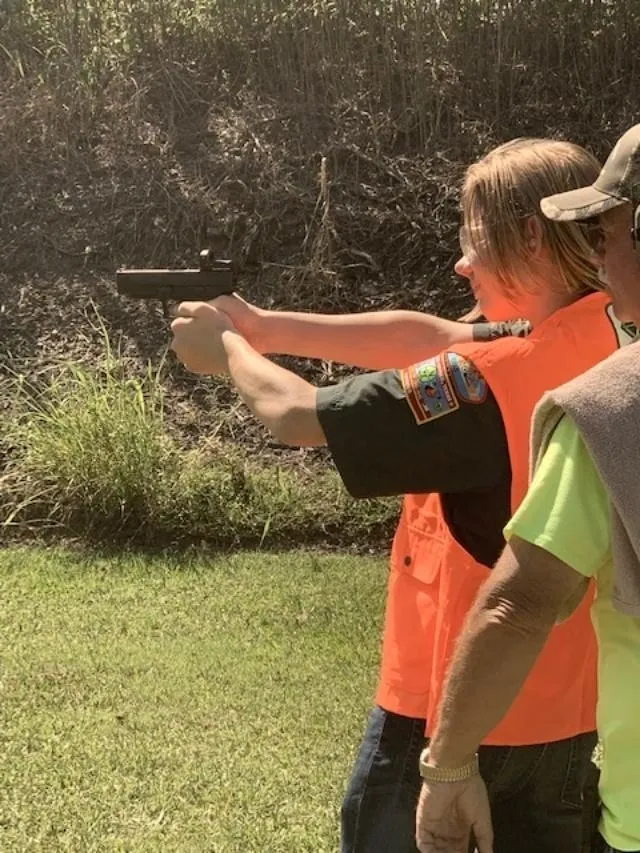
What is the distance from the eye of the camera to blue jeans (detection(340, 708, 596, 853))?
190 centimetres

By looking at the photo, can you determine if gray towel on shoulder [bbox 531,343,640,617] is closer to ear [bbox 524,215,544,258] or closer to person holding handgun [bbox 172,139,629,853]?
person holding handgun [bbox 172,139,629,853]

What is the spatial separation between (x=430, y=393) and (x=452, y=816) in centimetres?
62

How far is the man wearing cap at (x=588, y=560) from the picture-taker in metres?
1.23

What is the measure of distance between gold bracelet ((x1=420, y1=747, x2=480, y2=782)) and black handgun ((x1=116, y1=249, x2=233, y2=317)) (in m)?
1.37

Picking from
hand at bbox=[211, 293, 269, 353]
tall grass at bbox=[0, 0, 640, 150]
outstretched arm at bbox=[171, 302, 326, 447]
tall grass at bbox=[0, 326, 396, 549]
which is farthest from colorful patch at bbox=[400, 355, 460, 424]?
tall grass at bbox=[0, 0, 640, 150]

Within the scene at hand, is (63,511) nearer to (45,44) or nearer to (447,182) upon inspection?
(447,182)

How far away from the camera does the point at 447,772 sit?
1479 mm

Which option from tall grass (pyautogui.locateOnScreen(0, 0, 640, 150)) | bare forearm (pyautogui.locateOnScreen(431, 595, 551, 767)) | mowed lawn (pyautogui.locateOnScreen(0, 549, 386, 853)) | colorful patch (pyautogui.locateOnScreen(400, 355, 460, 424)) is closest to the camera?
bare forearm (pyautogui.locateOnScreen(431, 595, 551, 767))

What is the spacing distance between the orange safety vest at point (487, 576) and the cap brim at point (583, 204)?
1.01ft

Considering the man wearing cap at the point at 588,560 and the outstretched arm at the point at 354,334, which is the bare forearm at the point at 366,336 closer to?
the outstretched arm at the point at 354,334

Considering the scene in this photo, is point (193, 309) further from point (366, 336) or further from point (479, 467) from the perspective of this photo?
point (479, 467)

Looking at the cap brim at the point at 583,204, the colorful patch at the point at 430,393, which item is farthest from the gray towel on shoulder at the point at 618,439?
the colorful patch at the point at 430,393

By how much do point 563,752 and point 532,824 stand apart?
145 mm

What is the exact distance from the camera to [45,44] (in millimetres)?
10930
